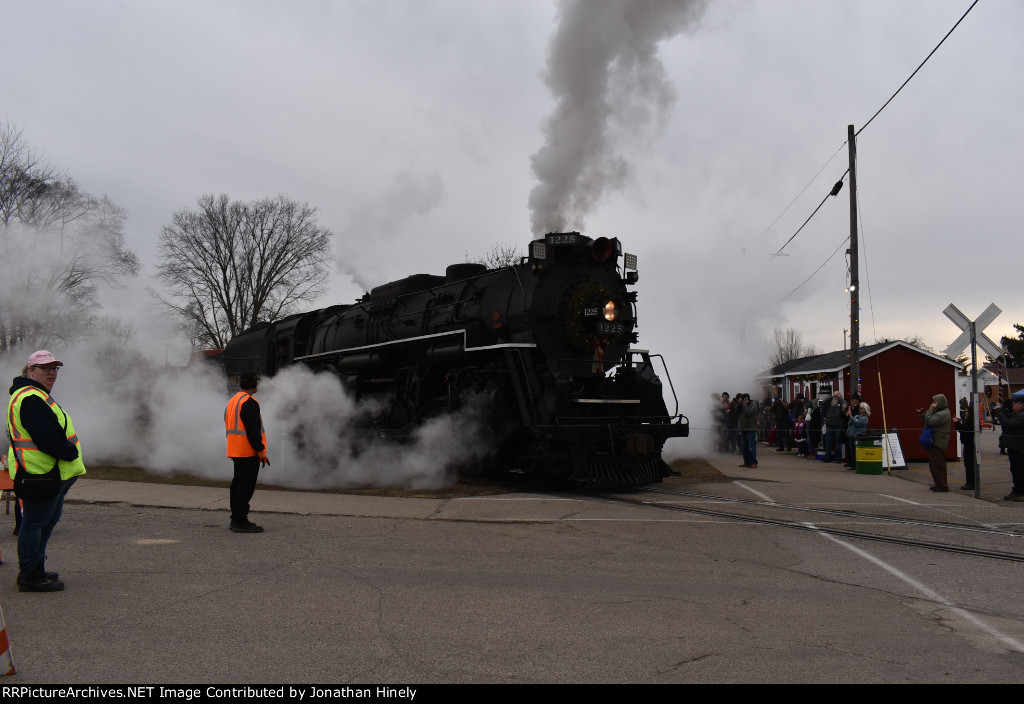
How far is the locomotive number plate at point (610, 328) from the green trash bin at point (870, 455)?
6316 millimetres

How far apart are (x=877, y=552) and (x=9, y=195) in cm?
1669

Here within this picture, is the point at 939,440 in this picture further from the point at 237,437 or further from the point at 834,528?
the point at 237,437

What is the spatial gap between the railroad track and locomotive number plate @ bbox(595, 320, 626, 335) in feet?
7.77

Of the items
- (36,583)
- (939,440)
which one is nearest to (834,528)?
(939,440)

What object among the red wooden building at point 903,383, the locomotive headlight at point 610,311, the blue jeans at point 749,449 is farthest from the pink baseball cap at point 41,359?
the red wooden building at point 903,383

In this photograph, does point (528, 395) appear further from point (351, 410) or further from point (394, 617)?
point (394, 617)

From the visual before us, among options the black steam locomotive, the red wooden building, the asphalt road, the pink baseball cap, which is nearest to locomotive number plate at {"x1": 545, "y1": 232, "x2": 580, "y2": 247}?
the black steam locomotive

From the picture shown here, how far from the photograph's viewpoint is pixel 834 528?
7641 mm

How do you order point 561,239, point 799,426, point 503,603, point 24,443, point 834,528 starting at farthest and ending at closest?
point 799,426 < point 561,239 < point 834,528 < point 24,443 < point 503,603

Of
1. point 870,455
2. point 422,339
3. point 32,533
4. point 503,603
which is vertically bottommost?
point 503,603

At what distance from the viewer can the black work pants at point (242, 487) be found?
7176 millimetres

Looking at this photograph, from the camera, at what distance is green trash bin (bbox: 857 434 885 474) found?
45.8ft

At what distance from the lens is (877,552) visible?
21.3 feet

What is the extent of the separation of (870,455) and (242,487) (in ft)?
38.8
